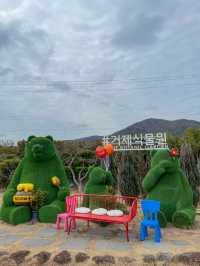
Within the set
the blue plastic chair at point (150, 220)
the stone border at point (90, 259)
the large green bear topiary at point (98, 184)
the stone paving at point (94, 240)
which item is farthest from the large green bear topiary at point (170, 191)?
the stone border at point (90, 259)

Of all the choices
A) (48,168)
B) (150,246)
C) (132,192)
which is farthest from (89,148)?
(150,246)

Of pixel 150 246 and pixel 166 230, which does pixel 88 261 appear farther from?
pixel 166 230

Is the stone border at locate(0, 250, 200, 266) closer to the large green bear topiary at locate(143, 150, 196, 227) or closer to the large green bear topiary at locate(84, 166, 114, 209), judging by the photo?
the large green bear topiary at locate(143, 150, 196, 227)

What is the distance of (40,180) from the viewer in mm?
6754

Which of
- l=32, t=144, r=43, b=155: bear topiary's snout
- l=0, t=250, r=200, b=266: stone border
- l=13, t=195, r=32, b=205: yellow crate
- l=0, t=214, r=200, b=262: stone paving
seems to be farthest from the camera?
l=32, t=144, r=43, b=155: bear topiary's snout

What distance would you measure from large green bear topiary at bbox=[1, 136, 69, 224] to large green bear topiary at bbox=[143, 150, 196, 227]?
2323 millimetres

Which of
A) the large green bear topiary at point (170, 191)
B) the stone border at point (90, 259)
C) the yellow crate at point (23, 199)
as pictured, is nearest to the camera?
the stone border at point (90, 259)

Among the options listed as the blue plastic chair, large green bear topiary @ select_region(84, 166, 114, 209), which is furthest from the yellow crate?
the blue plastic chair

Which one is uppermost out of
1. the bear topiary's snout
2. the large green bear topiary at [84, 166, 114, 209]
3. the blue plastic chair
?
the bear topiary's snout

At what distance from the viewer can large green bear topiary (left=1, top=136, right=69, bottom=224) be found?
628 cm

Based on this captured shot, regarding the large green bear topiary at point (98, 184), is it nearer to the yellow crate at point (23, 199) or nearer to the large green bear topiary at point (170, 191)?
the large green bear topiary at point (170, 191)

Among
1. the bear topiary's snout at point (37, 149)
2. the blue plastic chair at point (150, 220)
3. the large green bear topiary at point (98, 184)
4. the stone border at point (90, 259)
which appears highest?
the bear topiary's snout at point (37, 149)

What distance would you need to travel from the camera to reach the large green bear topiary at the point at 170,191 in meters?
5.69

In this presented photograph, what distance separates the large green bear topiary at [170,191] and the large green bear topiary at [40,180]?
232cm
